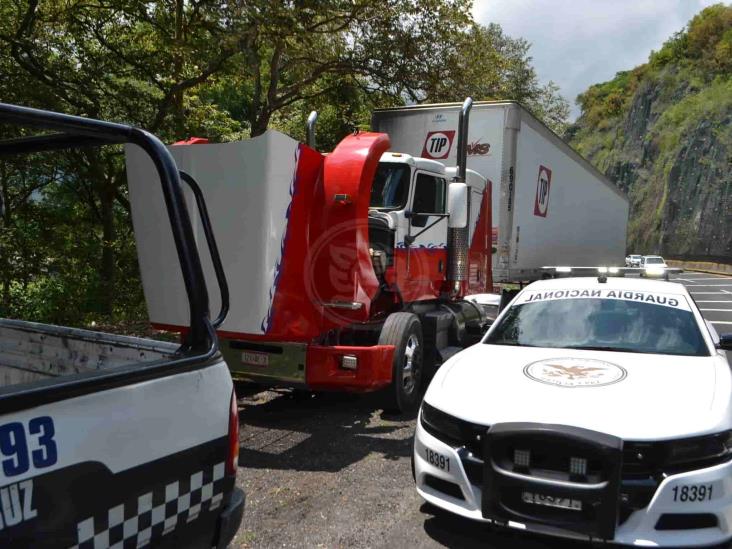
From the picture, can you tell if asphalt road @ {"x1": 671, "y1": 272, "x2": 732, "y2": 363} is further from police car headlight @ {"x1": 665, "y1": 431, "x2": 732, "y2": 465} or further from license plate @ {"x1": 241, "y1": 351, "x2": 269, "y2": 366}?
license plate @ {"x1": 241, "y1": 351, "x2": 269, "y2": 366}

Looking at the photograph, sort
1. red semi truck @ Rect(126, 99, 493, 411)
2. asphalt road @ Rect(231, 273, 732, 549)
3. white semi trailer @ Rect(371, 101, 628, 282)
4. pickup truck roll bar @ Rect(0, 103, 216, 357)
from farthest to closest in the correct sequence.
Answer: white semi trailer @ Rect(371, 101, 628, 282) < red semi truck @ Rect(126, 99, 493, 411) < asphalt road @ Rect(231, 273, 732, 549) < pickup truck roll bar @ Rect(0, 103, 216, 357)

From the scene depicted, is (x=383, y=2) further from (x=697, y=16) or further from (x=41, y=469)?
(x=697, y=16)

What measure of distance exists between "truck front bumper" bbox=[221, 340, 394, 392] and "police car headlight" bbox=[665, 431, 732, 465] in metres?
2.84

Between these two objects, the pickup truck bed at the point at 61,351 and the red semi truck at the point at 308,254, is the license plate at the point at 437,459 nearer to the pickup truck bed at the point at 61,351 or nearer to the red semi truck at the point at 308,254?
the pickup truck bed at the point at 61,351

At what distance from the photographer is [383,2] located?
12508 millimetres

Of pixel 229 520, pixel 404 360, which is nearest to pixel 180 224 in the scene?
pixel 229 520

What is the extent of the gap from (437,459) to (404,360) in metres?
2.63

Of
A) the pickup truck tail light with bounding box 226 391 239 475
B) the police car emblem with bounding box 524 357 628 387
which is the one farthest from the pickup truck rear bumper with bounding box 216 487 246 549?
the police car emblem with bounding box 524 357 628 387

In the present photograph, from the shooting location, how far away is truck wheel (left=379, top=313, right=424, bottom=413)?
608cm

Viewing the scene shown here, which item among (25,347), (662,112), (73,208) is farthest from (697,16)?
(25,347)

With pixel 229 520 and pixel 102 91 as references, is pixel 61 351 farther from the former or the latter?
pixel 102 91

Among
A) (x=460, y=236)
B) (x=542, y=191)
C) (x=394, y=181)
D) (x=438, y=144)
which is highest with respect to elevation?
(x=438, y=144)

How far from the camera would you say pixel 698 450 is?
10.4 ft

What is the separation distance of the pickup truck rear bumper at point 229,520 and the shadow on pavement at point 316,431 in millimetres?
2502
